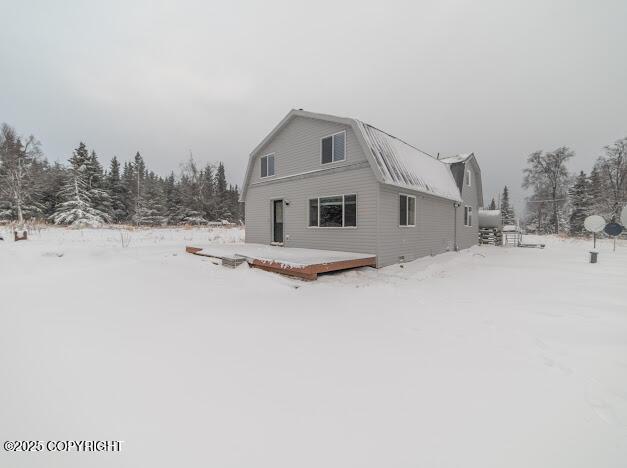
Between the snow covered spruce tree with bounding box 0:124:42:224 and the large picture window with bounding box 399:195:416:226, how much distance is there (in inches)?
1168

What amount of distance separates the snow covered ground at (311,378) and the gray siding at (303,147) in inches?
225

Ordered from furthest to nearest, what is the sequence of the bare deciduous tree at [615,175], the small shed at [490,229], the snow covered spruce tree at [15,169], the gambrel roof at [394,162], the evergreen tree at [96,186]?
the evergreen tree at [96,186] < the bare deciduous tree at [615,175] < the snow covered spruce tree at [15,169] < the small shed at [490,229] < the gambrel roof at [394,162]

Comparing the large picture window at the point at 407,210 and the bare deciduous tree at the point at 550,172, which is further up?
the bare deciduous tree at the point at 550,172

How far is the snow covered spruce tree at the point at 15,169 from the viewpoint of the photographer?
21.9 metres

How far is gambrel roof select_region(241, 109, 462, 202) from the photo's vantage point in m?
7.99

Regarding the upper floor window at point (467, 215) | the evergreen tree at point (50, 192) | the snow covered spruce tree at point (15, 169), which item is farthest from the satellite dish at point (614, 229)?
the evergreen tree at point (50, 192)

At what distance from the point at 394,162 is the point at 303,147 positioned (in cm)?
365

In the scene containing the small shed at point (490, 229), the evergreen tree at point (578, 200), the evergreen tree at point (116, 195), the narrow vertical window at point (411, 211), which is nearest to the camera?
the narrow vertical window at point (411, 211)

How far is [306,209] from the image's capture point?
33.0ft

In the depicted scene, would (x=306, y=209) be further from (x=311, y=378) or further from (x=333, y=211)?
(x=311, y=378)

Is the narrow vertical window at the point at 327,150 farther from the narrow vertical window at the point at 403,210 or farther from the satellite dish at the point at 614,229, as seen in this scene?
the satellite dish at the point at 614,229

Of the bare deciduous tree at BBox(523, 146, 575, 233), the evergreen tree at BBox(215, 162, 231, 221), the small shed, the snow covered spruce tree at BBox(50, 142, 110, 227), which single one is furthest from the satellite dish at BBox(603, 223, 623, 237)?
the evergreen tree at BBox(215, 162, 231, 221)

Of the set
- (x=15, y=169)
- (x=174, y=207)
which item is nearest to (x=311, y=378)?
(x=15, y=169)

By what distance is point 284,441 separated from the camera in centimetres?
158
